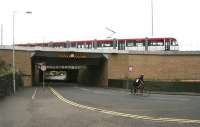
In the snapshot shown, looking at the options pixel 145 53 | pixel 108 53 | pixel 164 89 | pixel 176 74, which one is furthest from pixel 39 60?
pixel 164 89

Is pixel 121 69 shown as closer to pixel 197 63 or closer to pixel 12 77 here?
pixel 197 63

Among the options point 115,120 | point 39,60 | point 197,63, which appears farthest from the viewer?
point 39,60

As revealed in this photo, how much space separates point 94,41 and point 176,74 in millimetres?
15263

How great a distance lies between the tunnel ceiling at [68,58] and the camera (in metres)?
60.2

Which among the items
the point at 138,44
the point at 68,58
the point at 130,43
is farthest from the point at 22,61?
the point at 138,44

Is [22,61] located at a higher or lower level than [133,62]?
higher

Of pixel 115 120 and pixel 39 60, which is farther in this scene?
pixel 39 60

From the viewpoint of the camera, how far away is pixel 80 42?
70.9 meters

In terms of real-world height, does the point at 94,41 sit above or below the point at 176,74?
above

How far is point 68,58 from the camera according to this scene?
64.3m

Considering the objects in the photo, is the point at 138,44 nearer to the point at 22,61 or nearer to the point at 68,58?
the point at 68,58

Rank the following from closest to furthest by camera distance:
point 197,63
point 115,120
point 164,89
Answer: point 115,120 → point 164,89 → point 197,63

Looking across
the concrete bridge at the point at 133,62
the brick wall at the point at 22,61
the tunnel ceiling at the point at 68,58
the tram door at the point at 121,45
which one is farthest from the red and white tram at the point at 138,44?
the brick wall at the point at 22,61

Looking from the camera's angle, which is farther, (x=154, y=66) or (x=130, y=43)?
(x=130, y=43)
